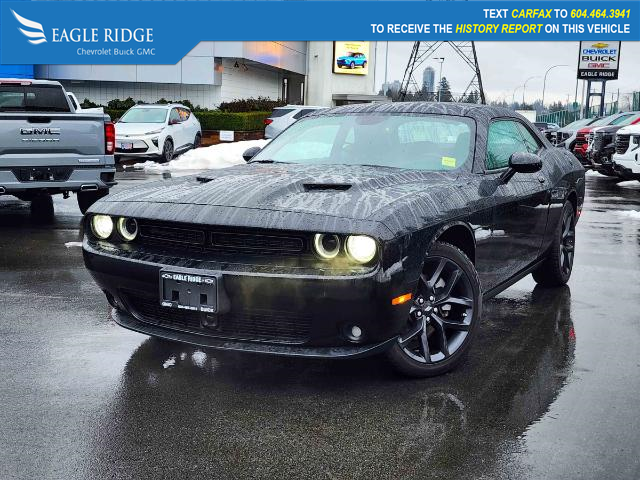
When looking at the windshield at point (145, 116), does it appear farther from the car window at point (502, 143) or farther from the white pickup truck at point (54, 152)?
the car window at point (502, 143)

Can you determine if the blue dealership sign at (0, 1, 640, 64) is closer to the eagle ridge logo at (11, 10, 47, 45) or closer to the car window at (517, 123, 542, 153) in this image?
the eagle ridge logo at (11, 10, 47, 45)

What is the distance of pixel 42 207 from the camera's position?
11.7 m

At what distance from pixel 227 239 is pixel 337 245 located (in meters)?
0.56

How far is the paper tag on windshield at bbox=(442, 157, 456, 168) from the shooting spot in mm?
4984

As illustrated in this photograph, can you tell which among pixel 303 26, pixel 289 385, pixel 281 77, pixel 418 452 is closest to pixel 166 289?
pixel 289 385

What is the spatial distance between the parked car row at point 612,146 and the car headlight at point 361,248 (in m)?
12.6

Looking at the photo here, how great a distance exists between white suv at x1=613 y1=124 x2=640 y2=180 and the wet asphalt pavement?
12.0 metres

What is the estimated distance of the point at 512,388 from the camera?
4.19 m

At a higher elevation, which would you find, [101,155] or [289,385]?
[101,155]

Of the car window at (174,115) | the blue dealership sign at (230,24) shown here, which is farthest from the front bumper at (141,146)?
the blue dealership sign at (230,24)

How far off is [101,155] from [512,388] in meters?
6.96

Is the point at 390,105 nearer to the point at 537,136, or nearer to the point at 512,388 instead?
the point at 537,136

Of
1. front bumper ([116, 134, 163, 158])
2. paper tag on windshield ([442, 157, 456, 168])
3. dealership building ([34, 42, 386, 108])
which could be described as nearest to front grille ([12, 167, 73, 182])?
paper tag on windshield ([442, 157, 456, 168])

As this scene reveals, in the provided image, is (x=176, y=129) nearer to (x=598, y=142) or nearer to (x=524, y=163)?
(x=598, y=142)
